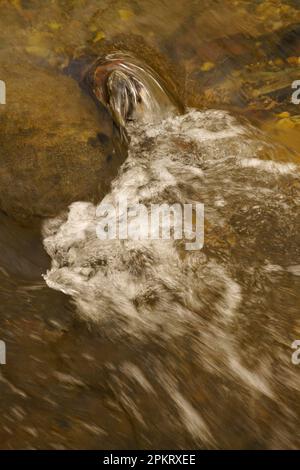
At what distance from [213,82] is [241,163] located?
2.97ft

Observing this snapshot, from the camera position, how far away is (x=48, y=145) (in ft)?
12.8

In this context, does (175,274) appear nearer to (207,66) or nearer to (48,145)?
(48,145)

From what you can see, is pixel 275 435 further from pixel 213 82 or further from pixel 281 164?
pixel 213 82

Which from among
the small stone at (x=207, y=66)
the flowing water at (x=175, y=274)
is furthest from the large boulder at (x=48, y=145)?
the small stone at (x=207, y=66)

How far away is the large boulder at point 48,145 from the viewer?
368 cm

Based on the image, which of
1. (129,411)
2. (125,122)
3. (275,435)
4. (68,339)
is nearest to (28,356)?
(68,339)

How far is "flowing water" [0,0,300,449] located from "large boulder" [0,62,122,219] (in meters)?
0.13

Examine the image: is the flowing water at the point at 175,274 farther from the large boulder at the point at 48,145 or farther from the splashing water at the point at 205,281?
the large boulder at the point at 48,145

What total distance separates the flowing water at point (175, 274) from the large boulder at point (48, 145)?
13 centimetres

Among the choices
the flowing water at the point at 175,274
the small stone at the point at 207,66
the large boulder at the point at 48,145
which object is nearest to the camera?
the flowing water at the point at 175,274

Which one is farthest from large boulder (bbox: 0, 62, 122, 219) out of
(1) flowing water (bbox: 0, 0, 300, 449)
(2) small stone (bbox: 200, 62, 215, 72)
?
(2) small stone (bbox: 200, 62, 215, 72)

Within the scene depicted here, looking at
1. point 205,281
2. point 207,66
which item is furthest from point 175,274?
point 207,66

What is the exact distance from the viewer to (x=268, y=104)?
13.6 ft

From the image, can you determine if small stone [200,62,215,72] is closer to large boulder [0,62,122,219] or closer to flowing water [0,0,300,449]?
flowing water [0,0,300,449]
